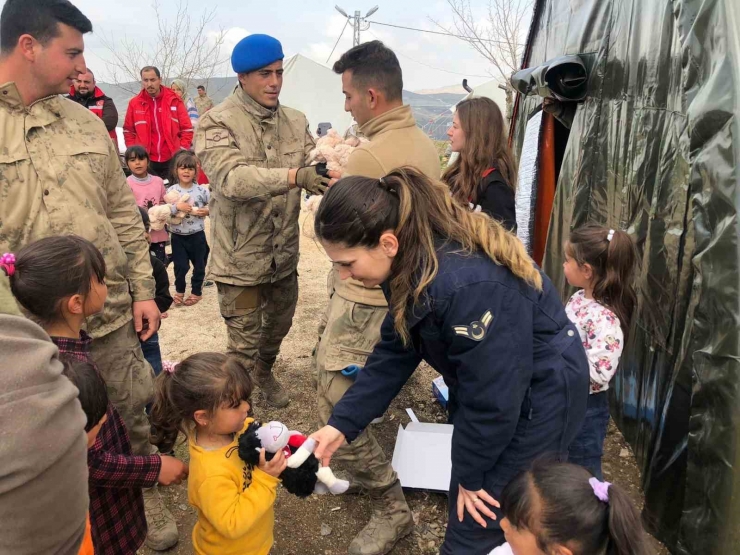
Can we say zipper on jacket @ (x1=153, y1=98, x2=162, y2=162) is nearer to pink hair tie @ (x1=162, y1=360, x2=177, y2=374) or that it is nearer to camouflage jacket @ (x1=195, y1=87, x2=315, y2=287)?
camouflage jacket @ (x1=195, y1=87, x2=315, y2=287)

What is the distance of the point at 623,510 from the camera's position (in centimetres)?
130

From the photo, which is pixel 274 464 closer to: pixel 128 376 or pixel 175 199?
pixel 128 376

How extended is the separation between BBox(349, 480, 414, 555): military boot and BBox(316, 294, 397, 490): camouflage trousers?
8cm

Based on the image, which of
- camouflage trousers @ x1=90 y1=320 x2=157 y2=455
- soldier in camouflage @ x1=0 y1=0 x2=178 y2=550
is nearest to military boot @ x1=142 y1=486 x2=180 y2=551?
soldier in camouflage @ x1=0 y1=0 x2=178 y2=550

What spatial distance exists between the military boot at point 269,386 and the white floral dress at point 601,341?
2.13m

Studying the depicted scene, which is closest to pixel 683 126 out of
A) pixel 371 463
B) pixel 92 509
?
pixel 371 463

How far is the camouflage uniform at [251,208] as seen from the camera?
2.92m

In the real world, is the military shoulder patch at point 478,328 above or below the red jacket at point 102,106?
below

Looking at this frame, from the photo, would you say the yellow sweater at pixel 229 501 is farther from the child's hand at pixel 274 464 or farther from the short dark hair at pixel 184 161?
the short dark hair at pixel 184 161

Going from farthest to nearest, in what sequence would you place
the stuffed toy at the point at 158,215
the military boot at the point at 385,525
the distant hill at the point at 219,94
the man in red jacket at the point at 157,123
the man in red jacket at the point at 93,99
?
the distant hill at the point at 219,94
the man in red jacket at the point at 157,123
the man in red jacket at the point at 93,99
the stuffed toy at the point at 158,215
the military boot at the point at 385,525

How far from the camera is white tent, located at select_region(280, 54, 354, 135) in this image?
1858 cm

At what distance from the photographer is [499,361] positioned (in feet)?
4.81

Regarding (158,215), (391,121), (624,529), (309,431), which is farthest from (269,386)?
(624,529)

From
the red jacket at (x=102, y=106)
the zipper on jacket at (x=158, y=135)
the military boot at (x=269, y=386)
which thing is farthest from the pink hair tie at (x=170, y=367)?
the zipper on jacket at (x=158, y=135)
